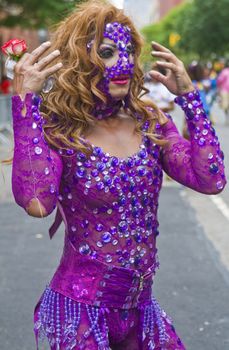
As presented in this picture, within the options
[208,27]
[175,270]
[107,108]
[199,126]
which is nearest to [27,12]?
[175,270]

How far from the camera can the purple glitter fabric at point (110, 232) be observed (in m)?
2.40

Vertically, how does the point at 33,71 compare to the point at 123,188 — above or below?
above

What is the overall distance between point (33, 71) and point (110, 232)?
1.98 feet

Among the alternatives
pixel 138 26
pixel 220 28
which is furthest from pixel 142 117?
pixel 220 28

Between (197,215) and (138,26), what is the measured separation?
569 centimetres

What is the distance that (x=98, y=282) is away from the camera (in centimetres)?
243

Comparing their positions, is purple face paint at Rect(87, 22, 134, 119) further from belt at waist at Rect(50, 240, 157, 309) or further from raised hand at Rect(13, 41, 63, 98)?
belt at waist at Rect(50, 240, 157, 309)

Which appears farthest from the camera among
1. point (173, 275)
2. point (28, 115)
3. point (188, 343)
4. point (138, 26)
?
point (173, 275)

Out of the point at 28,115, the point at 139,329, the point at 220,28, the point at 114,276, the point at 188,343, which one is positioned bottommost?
the point at 220,28

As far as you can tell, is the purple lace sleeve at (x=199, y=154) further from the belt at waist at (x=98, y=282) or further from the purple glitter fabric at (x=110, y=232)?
the belt at waist at (x=98, y=282)

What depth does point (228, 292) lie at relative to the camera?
540 centimetres

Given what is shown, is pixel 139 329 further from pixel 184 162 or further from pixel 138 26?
pixel 138 26

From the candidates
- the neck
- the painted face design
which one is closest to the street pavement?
the neck

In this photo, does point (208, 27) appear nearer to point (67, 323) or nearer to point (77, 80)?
point (77, 80)
